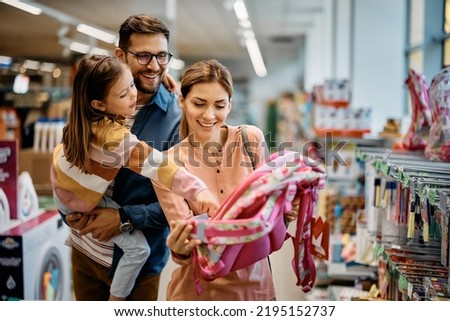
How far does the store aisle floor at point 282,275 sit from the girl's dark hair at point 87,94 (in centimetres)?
54

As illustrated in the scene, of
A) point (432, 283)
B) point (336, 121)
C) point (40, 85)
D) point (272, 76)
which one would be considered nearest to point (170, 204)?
point (432, 283)

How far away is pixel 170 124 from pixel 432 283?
107 centimetres

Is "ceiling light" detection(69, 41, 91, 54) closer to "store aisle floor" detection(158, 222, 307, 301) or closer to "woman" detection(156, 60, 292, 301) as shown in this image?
"store aisle floor" detection(158, 222, 307, 301)

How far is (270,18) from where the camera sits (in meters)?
11.3

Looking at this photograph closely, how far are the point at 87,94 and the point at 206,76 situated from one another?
41 centimetres

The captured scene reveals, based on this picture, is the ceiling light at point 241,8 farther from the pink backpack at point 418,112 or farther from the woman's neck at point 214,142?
the woman's neck at point 214,142

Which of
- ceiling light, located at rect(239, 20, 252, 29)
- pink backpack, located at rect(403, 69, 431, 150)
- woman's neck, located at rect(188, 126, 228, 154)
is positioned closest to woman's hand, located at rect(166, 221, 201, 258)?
woman's neck, located at rect(188, 126, 228, 154)

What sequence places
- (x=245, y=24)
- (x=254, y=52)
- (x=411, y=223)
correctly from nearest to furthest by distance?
(x=411, y=223) < (x=245, y=24) < (x=254, y=52)

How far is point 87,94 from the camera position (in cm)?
197

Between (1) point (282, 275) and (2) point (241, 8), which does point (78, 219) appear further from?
(2) point (241, 8)

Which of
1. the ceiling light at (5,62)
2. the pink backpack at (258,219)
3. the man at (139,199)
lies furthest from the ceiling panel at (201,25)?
the pink backpack at (258,219)

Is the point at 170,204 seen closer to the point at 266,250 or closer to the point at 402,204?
the point at 266,250

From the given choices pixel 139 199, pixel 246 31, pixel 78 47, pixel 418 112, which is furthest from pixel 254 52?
pixel 139 199

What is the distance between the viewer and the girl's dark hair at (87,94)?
1948 mm
